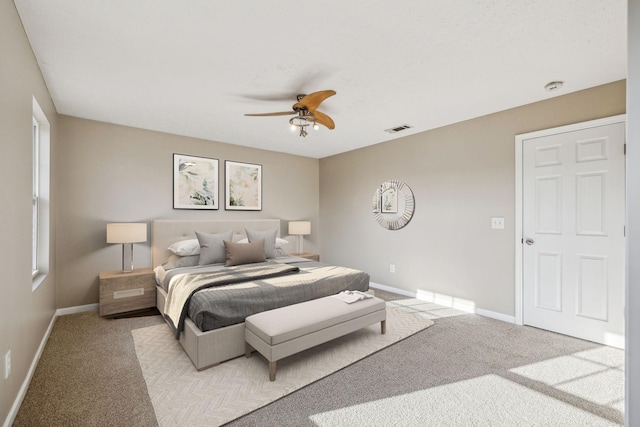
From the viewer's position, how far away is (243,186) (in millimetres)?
4863

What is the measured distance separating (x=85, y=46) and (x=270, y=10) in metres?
1.44

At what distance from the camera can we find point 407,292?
4355 millimetres

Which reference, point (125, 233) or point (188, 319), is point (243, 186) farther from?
point (188, 319)

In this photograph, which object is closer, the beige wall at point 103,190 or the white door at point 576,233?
the white door at point 576,233

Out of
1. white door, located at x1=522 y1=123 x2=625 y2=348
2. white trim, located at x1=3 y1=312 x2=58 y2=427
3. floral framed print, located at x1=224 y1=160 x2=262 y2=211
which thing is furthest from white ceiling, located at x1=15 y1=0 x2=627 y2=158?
white trim, located at x1=3 y1=312 x2=58 y2=427

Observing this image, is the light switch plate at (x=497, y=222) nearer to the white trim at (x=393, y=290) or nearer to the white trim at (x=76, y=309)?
the white trim at (x=393, y=290)

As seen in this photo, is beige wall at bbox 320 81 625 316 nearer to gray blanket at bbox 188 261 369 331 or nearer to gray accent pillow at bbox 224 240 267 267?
gray blanket at bbox 188 261 369 331

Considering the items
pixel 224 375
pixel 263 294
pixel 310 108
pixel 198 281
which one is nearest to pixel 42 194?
pixel 198 281

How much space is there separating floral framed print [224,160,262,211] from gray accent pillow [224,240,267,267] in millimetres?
1183

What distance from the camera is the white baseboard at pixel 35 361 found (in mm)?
1667

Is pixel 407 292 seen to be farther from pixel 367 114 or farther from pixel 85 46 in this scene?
pixel 85 46

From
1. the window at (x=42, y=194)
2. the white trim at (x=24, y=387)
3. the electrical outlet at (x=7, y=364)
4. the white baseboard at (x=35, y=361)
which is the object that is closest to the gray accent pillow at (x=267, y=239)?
the white baseboard at (x=35, y=361)

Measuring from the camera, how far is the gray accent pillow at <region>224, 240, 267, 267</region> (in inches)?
142

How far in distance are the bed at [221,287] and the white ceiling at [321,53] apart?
1.59 meters
